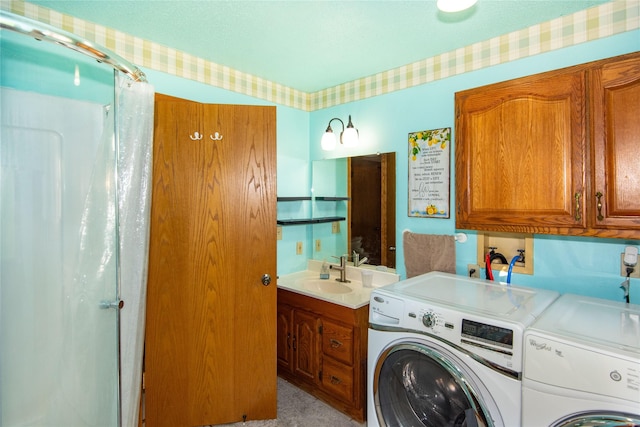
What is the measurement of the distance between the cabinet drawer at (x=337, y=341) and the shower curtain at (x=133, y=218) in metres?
1.11

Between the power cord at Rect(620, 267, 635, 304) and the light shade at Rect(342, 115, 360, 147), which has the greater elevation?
the light shade at Rect(342, 115, 360, 147)

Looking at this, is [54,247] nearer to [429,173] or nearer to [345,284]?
[345,284]

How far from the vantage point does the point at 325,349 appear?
7.21 feet

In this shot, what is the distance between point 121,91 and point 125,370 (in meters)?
1.42

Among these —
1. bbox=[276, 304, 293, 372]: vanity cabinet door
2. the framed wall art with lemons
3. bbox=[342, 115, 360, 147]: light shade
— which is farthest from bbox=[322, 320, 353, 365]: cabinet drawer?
bbox=[342, 115, 360, 147]: light shade

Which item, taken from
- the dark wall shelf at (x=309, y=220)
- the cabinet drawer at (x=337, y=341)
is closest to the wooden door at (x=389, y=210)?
the dark wall shelf at (x=309, y=220)

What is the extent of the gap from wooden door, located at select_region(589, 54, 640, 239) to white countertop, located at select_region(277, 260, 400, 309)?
1290 mm

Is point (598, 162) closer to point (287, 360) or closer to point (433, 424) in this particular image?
point (433, 424)

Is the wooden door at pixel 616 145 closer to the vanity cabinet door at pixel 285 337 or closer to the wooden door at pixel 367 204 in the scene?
the wooden door at pixel 367 204

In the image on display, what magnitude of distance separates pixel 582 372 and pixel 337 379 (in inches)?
55.7

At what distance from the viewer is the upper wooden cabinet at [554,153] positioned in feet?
4.35

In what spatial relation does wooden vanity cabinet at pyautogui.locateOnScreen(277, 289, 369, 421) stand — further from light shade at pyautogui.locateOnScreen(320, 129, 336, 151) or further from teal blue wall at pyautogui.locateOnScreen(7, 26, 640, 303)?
light shade at pyautogui.locateOnScreen(320, 129, 336, 151)

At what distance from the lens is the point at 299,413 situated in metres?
2.12

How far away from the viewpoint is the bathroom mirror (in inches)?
96.7
